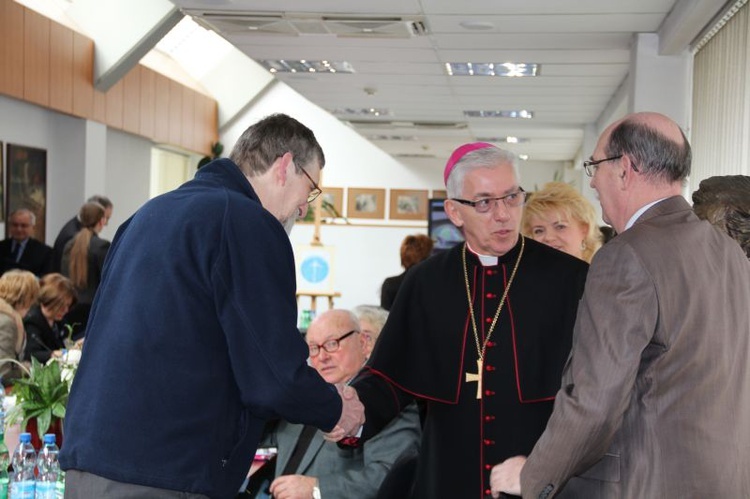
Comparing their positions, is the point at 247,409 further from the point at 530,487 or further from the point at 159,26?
the point at 159,26

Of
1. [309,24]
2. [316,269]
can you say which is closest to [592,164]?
[309,24]

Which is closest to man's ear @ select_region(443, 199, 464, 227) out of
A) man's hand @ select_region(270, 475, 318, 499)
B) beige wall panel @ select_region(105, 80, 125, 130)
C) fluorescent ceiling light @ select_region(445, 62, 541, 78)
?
man's hand @ select_region(270, 475, 318, 499)

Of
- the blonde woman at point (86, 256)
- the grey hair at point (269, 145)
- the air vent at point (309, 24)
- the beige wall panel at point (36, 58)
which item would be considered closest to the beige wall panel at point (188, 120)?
the beige wall panel at point (36, 58)

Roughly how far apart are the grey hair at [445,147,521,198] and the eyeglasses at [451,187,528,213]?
0.05 metres

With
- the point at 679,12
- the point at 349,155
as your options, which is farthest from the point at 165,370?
the point at 349,155

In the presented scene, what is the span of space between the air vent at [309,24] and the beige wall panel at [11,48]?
12.2ft

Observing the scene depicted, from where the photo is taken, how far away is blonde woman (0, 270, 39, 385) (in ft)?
19.3

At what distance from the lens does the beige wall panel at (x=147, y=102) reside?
1449cm

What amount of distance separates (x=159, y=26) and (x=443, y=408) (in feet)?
33.2

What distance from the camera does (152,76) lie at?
14.9 metres

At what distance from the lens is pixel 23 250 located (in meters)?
9.60

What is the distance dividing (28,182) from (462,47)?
226 inches

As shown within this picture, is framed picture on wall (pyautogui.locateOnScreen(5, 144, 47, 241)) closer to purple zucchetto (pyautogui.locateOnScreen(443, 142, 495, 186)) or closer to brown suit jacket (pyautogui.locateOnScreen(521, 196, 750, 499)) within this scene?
purple zucchetto (pyautogui.locateOnScreen(443, 142, 495, 186))

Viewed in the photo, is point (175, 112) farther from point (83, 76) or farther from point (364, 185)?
point (364, 185)
